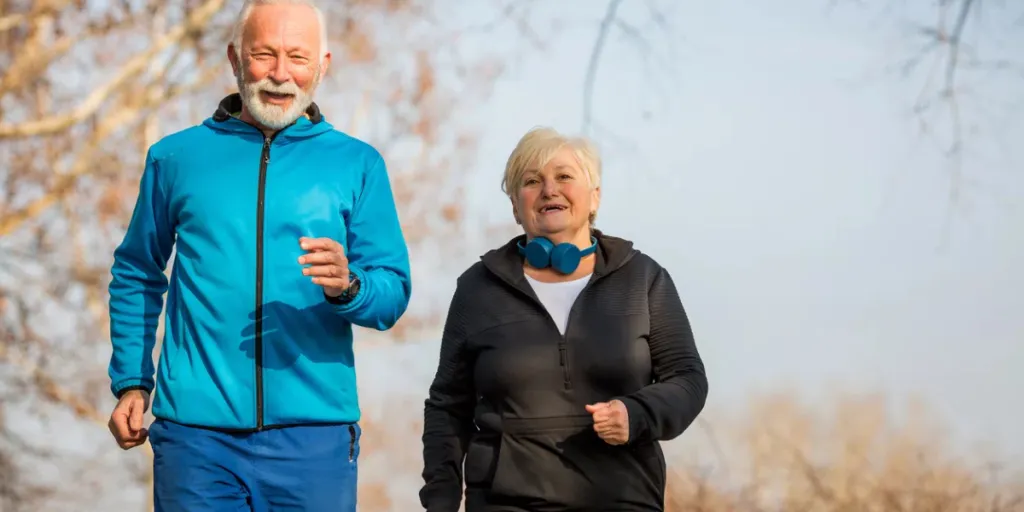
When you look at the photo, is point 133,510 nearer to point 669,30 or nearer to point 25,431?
point 25,431

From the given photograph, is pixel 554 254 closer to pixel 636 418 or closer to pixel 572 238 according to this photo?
pixel 572 238

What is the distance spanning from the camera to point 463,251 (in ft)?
15.0

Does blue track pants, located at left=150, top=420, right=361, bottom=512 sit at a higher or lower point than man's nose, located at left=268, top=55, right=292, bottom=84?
lower

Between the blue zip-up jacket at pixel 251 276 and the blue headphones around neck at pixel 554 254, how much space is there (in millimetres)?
238

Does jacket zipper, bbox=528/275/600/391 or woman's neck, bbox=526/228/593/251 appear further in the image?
woman's neck, bbox=526/228/593/251

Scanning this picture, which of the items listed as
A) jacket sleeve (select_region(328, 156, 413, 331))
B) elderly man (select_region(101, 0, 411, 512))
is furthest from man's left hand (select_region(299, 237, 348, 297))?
jacket sleeve (select_region(328, 156, 413, 331))

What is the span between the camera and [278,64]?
6.42ft

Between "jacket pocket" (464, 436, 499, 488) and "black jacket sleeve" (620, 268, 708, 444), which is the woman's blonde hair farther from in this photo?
"jacket pocket" (464, 436, 499, 488)

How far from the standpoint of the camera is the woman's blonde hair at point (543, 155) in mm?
2152

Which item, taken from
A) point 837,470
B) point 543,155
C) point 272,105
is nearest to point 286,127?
point 272,105

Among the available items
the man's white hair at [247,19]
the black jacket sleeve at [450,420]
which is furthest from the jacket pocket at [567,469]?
the man's white hair at [247,19]

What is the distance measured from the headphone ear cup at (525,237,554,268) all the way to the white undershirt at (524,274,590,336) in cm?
3

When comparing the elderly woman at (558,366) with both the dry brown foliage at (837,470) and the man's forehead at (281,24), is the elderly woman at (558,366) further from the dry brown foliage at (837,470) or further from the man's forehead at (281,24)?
the dry brown foliage at (837,470)

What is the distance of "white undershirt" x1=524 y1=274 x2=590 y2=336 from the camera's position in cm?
Result: 208
